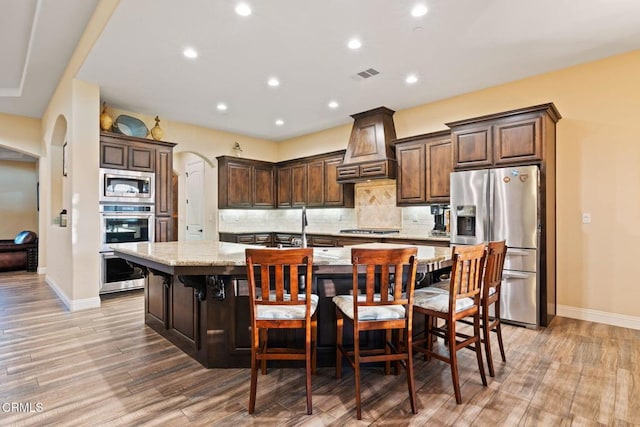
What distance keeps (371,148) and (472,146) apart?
1.72 m

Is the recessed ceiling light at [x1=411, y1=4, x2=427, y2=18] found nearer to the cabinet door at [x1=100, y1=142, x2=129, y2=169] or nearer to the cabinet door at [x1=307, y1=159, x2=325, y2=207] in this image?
the cabinet door at [x1=307, y1=159, x2=325, y2=207]

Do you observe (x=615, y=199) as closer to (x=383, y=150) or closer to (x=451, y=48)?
(x=451, y=48)

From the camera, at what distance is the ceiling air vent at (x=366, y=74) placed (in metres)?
4.09

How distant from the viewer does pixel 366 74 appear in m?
4.20

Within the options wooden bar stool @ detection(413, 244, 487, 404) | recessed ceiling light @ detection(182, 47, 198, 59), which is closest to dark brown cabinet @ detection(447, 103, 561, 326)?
wooden bar stool @ detection(413, 244, 487, 404)

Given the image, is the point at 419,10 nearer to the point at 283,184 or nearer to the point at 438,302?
the point at 438,302

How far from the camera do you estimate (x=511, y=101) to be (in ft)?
14.6

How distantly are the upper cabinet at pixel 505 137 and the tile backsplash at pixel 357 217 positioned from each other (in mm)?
1369

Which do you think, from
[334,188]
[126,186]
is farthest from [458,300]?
[126,186]

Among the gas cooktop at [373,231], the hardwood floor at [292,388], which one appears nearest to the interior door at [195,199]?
the gas cooktop at [373,231]

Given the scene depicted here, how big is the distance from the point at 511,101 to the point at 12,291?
7780mm

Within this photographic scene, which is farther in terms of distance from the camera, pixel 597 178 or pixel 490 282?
pixel 597 178

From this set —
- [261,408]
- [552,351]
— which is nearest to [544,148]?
[552,351]

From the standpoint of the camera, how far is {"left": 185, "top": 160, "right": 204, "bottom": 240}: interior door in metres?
7.20
